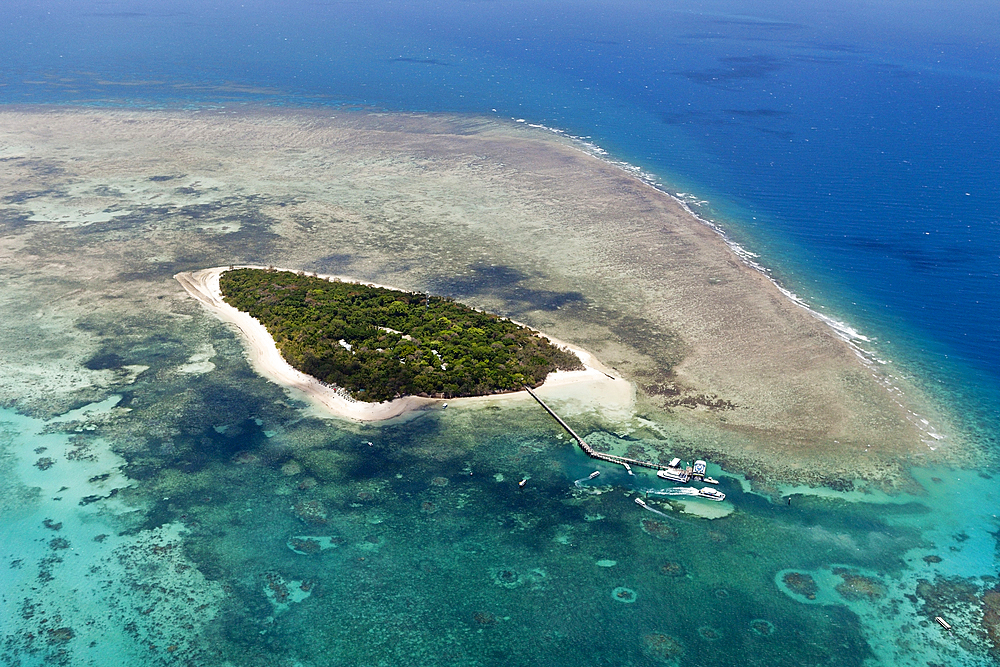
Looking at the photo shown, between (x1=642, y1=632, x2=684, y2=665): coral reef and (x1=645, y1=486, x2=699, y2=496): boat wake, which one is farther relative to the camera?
(x1=645, y1=486, x2=699, y2=496): boat wake

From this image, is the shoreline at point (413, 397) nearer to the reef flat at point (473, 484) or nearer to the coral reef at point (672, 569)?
the reef flat at point (473, 484)

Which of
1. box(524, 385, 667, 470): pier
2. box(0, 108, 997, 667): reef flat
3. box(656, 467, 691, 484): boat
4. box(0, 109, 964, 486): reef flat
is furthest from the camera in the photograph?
box(0, 109, 964, 486): reef flat

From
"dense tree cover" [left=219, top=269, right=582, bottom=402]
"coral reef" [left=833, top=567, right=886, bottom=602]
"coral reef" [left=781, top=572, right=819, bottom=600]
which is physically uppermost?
"dense tree cover" [left=219, top=269, right=582, bottom=402]

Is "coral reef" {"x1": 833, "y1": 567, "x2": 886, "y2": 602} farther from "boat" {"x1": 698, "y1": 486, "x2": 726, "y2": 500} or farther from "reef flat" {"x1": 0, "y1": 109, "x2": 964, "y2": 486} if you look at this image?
"reef flat" {"x1": 0, "y1": 109, "x2": 964, "y2": 486}

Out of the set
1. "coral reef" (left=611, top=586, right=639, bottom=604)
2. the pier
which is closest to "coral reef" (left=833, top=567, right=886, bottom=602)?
"coral reef" (left=611, top=586, right=639, bottom=604)

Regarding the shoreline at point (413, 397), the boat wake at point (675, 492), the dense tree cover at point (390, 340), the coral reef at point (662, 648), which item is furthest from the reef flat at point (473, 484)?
the dense tree cover at point (390, 340)

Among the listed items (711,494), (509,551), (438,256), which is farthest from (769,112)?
(509,551)
